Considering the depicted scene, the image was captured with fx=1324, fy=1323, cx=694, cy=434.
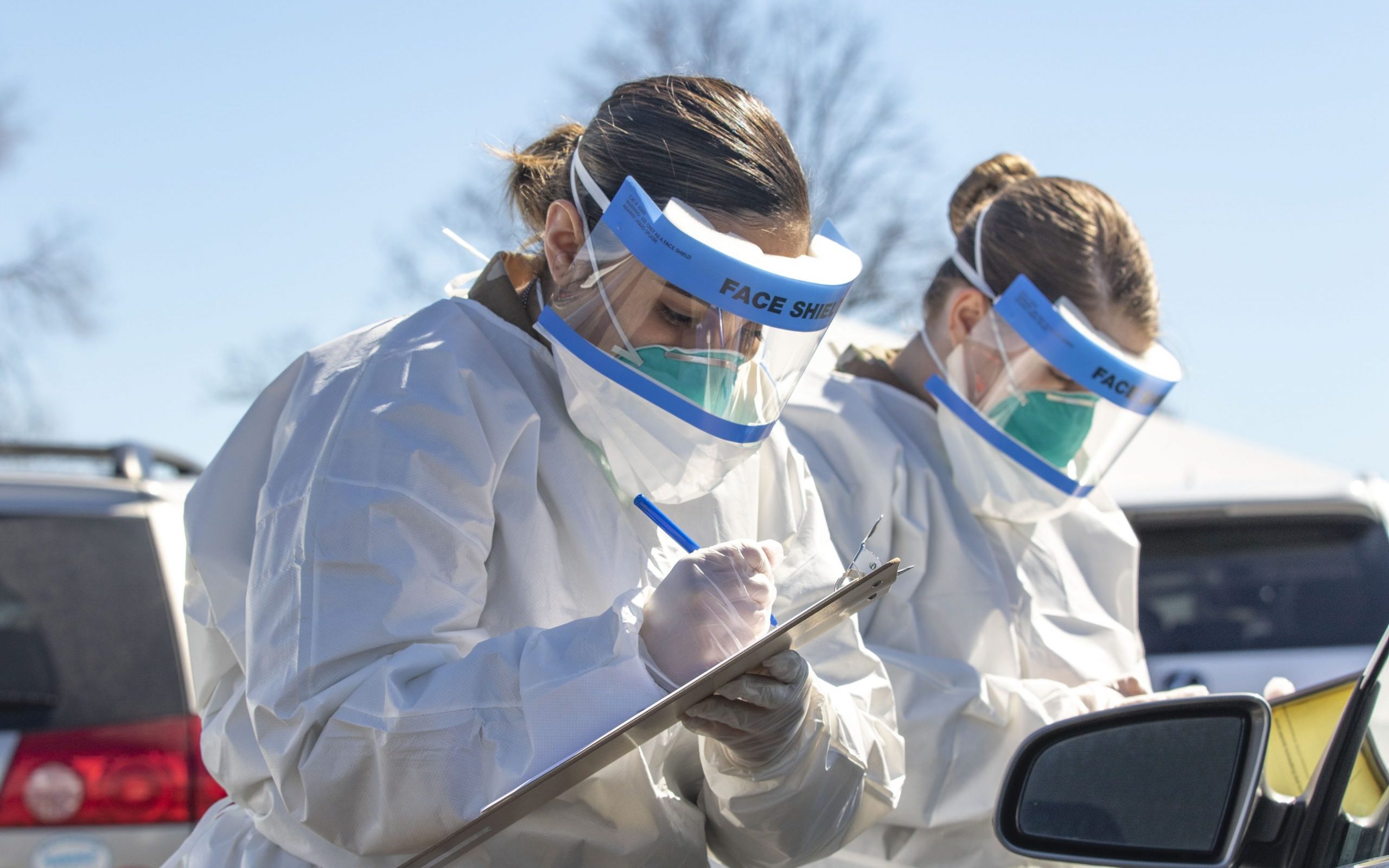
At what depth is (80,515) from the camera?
332 centimetres

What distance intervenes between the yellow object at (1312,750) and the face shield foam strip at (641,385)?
83cm

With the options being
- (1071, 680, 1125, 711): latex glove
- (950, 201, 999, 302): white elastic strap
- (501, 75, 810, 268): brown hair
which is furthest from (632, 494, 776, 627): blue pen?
(950, 201, 999, 302): white elastic strap

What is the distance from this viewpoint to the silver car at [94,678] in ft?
9.91

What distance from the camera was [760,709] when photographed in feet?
5.48

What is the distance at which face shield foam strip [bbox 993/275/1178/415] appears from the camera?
2838 millimetres

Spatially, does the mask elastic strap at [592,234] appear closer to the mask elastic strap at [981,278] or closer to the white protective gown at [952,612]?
the white protective gown at [952,612]

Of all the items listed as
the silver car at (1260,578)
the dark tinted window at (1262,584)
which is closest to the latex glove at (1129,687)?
the silver car at (1260,578)

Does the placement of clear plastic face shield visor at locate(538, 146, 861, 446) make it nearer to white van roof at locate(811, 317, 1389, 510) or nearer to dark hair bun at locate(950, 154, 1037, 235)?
dark hair bun at locate(950, 154, 1037, 235)

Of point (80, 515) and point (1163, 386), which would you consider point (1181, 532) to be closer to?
point (1163, 386)

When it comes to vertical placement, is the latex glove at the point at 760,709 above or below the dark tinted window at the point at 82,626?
above

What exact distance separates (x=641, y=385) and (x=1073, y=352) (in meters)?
1.34

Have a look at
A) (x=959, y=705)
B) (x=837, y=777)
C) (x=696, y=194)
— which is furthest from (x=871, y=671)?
(x=696, y=194)

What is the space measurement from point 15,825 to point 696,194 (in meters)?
2.25

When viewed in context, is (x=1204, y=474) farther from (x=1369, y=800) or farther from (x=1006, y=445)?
(x=1369, y=800)
